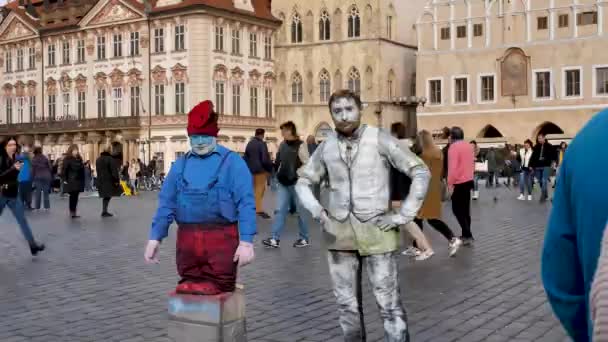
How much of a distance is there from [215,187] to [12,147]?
798cm

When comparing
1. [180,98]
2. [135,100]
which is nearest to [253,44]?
[180,98]

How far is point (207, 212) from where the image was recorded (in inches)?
198

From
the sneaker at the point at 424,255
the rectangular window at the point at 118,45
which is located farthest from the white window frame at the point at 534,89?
the sneaker at the point at 424,255

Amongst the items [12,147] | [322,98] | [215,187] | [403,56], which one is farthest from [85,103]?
[215,187]

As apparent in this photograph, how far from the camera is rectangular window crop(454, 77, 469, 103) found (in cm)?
4825

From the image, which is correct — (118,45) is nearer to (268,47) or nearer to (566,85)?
(268,47)

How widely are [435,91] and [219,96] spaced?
12645 millimetres

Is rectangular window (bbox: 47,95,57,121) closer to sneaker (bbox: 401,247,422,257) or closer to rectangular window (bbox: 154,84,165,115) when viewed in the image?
rectangular window (bbox: 154,84,165,115)

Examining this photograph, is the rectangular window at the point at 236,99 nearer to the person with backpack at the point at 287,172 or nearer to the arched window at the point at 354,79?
the arched window at the point at 354,79

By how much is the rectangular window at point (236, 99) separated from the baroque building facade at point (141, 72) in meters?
0.07

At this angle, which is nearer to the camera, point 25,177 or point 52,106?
point 25,177

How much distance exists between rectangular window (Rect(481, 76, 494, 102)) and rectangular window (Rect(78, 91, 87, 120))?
25653 mm

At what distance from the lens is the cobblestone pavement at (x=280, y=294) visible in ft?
20.7

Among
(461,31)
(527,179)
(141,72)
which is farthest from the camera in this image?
(141,72)
